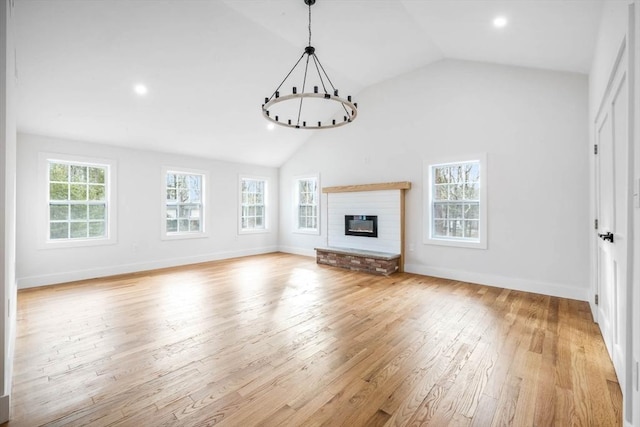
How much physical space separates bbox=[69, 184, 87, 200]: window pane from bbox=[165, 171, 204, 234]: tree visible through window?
137 centimetres

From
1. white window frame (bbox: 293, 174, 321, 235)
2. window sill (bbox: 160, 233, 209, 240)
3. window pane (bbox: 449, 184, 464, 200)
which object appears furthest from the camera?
white window frame (bbox: 293, 174, 321, 235)

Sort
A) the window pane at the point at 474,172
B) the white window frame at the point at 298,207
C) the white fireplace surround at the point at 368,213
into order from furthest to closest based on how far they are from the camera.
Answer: the white window frame at the point at 298,207, the white fireplace surround at the point at 368,213, the window pane at the point at 474,172

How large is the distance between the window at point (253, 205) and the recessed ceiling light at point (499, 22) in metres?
5.86

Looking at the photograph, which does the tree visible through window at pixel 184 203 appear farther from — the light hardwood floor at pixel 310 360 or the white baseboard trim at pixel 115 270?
the light hardwood floor at pixel 310 360

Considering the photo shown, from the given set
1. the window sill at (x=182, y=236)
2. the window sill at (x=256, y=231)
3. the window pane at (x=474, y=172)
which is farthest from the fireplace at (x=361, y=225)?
the window sill at (x=182, y=236)

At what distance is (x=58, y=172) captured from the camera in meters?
4.86

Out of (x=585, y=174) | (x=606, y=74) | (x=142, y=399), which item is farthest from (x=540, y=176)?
(x=142, y=399)

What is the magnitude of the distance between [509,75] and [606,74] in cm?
231

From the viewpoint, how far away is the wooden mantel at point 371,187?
17.6ft

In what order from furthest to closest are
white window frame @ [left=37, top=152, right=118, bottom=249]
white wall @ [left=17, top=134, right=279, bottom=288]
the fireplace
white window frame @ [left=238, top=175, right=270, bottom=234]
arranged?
white window frame @ [left=238, top=175, right=270, bottom=234], the fireplace, white window frame @ [left=37, top=152, right=118, bottom=249], white wall @ [left=17, top=134, right=279, bottom=288]

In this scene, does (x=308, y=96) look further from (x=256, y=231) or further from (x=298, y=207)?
(x=256, y=231)

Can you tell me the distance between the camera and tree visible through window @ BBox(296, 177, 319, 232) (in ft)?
24.3

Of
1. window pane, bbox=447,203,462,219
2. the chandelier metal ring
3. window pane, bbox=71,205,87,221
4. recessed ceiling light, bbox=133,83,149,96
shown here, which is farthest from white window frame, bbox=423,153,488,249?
window pane, bbox=71,205,87,221

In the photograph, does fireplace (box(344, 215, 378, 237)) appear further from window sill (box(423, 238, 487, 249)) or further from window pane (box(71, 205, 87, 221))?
window pane (box(71, 205, 87, 221))
